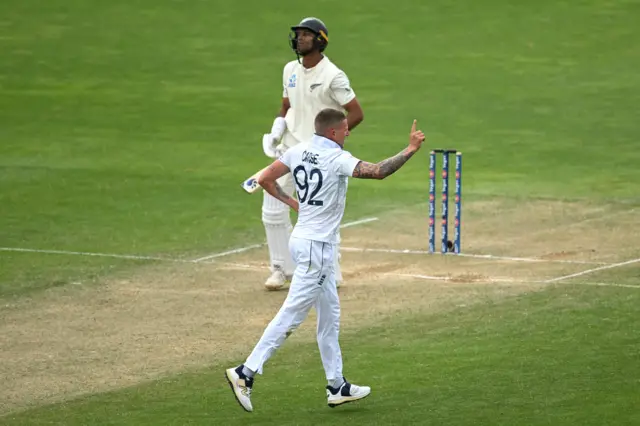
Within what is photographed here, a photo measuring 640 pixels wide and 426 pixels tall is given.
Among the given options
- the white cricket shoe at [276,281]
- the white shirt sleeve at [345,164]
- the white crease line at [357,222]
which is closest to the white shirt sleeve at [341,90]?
the white cricket shoe at [276,281]

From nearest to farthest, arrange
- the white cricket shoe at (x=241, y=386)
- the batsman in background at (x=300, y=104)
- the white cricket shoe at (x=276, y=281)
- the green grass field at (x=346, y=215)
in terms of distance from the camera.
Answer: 1. the white cricket shoe at (x=241, y=386)
2. the green grass field at (x=346, y=215)
3. the batsman in background at (x=300, y=104)
4. the white cricket shoe at (x=276, y=281)

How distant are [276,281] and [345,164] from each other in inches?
171

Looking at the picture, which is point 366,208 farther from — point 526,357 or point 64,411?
point 64,411

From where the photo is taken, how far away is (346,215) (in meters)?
18.4

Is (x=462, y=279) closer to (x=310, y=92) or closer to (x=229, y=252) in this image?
(x=310, y=92)

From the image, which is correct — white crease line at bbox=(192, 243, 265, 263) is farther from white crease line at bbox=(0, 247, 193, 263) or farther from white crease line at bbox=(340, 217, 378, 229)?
white crease line at bbox=(340, 217, 378, 229)

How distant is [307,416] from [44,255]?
22.4 feet

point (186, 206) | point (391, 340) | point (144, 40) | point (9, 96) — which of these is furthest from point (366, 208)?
point (144, 40)

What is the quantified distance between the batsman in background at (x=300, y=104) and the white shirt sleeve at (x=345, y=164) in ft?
11.6

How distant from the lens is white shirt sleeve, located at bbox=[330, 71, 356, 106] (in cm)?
1359

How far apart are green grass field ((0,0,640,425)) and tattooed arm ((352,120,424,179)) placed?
1.65 metres

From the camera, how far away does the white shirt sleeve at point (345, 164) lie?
388 inches

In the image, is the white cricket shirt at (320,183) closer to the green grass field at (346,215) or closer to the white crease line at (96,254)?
the green grass field at (346,215)

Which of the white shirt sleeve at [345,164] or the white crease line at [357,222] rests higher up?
the white shirt sleeve at [345,164]
